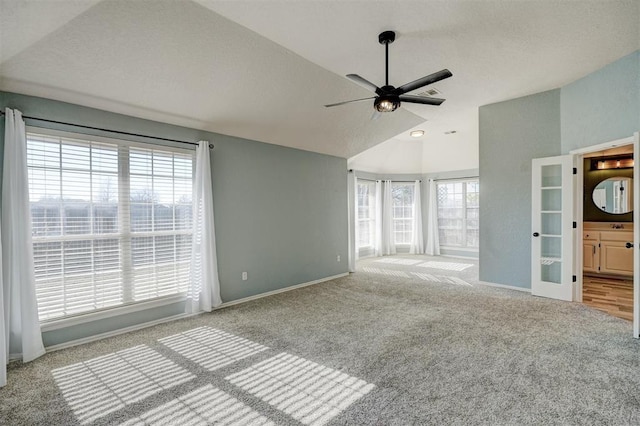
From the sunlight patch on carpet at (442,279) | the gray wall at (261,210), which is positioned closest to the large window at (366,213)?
the gray wall at (261,210)

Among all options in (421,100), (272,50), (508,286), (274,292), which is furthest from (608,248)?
(272,50)

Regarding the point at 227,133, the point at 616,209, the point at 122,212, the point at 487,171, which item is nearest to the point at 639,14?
the point at 487,171

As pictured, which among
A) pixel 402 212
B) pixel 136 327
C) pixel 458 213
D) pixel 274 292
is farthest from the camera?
pixel 402 212

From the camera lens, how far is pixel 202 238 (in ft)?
13.5

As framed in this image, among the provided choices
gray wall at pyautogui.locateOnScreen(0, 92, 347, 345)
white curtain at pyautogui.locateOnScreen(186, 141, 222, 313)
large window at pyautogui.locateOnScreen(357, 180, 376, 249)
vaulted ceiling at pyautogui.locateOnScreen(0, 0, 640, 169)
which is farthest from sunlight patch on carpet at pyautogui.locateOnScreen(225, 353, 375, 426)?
large window at pyautogui.locateOnScreen(357, 180, 376, 249)

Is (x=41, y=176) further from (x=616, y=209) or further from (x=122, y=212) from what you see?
(x=616, y=209)

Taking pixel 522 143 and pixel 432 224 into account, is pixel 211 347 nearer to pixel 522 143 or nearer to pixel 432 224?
pixel 522 143

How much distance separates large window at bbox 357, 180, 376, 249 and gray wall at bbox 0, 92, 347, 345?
7.44 feet

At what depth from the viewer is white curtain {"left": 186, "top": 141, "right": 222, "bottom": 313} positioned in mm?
4066

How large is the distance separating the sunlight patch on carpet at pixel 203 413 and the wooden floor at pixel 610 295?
4.54m

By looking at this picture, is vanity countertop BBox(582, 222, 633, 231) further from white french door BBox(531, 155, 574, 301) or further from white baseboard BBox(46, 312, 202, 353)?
white baseboard BBox(46, 312, 202, 353)

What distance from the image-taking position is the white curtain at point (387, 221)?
9047mm

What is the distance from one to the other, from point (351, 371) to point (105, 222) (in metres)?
3.08

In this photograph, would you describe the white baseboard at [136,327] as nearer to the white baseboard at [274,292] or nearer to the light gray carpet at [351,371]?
the white baseboard at [274,292]
